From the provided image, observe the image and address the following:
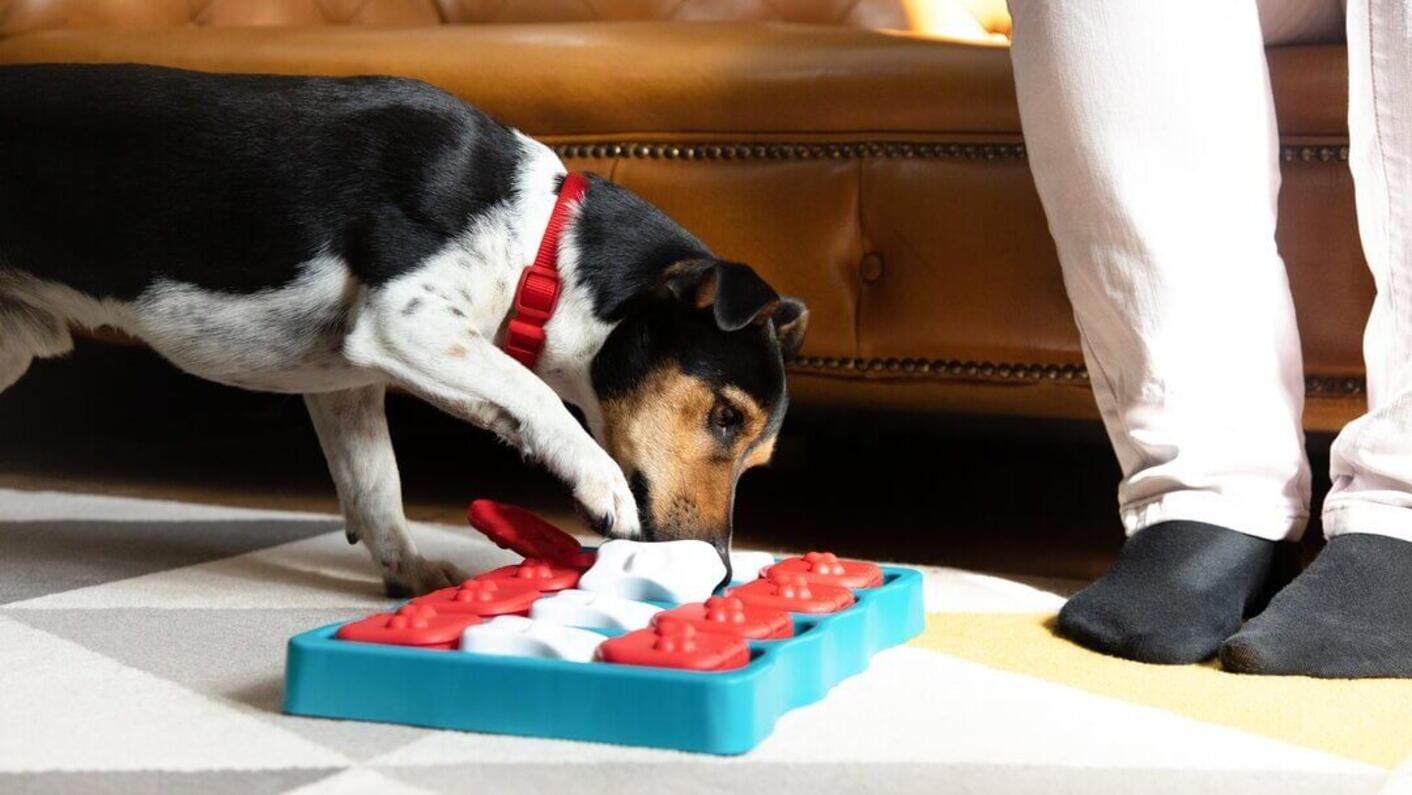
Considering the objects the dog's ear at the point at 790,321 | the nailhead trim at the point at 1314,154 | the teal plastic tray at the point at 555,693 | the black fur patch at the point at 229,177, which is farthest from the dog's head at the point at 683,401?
the nailhead trim at the point at 1314,154

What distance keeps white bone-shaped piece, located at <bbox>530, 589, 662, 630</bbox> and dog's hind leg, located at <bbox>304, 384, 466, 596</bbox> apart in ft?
1.68

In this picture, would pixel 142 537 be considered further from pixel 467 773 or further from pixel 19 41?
pixel 467 773

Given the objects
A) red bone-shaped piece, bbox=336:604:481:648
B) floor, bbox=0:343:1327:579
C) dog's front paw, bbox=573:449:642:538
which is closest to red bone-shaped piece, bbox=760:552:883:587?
dog's front paw, bbox=573:449:642:538

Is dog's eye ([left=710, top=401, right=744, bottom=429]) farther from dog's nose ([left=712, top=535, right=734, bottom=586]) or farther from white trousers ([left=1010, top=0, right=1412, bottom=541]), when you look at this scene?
white trousers ([left=1010, top=0, right=1412, bottom=541])

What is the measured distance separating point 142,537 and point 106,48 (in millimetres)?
828

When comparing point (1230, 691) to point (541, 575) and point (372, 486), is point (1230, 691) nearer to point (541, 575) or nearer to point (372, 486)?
point (541, 575)

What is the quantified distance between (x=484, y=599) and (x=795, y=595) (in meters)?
0.27

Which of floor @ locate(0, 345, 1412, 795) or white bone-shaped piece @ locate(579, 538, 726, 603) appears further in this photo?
white bone-shaped piece @ locate(579, 538, 726, 603)

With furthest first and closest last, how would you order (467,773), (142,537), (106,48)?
(106,48) < (142,537) < (467,773)

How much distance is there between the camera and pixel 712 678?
106 centimetres

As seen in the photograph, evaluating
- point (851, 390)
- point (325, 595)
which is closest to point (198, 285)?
point (325, 595)

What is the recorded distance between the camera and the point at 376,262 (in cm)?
164

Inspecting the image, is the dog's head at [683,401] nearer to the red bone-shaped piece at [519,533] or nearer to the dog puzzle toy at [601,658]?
the red bone-shaped piece at [519,533]

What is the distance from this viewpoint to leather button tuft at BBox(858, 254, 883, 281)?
6.65 ft
